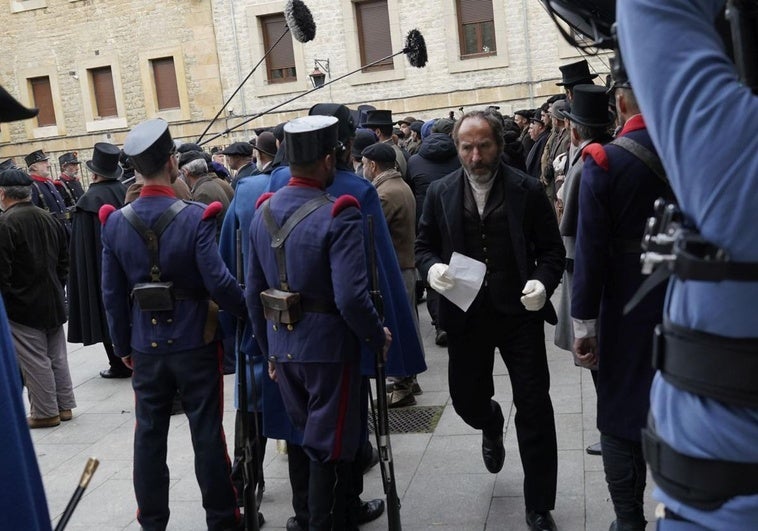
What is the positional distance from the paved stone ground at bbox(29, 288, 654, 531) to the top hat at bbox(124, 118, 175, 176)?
1.96m

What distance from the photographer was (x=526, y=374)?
4.44 metres

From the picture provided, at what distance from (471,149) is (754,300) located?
→ 282 cm

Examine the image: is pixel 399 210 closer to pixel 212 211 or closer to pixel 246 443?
pixel 212 211

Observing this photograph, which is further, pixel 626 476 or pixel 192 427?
pixel 192 427

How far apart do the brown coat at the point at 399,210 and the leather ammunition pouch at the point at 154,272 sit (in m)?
2.51

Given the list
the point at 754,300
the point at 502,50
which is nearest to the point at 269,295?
the point at 754,300

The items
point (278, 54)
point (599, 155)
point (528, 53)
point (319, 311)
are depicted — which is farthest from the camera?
point (278, 54)

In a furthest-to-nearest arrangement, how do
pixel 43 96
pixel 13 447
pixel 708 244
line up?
pixel 43 96, pixel 13 447, pixel 708 244

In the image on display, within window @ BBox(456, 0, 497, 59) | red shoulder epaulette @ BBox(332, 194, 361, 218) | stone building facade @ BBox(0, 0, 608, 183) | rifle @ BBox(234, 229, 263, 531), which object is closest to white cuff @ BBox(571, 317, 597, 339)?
red shoulder epaulette @ BBox(332, 194, 361, 218)

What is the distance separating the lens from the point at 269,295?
4.04 meters

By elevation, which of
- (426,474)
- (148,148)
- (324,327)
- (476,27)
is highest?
(476,27)

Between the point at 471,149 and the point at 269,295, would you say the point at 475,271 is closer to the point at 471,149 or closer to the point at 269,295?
the point at 471,149

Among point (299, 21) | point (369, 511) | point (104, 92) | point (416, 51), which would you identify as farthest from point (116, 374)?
point (104, 92)

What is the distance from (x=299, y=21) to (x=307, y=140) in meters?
7.46
